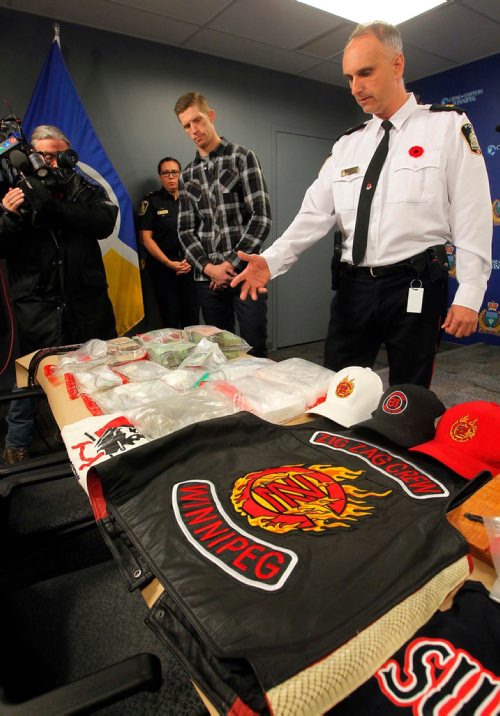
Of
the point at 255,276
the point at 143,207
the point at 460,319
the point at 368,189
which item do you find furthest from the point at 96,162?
the point at 460,319

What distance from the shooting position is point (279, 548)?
1.69 ft

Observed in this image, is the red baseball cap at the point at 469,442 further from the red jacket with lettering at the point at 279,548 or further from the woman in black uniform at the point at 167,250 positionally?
the woman in black uniform at the point at 167,250

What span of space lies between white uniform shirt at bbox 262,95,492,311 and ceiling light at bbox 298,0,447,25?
1929mm

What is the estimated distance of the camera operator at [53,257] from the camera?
168 cm

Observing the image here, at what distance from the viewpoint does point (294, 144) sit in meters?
4.00

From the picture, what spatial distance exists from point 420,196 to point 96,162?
241 cm

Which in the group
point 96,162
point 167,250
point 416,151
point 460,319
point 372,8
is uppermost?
point 372,8

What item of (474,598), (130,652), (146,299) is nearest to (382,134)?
(474,598)

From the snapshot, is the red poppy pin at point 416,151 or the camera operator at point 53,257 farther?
the camera operator at point 53,257

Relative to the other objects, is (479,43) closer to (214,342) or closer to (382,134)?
(382,134)

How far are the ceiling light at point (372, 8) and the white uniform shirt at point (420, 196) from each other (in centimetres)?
193

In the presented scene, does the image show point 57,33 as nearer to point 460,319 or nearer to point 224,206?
point 224,206

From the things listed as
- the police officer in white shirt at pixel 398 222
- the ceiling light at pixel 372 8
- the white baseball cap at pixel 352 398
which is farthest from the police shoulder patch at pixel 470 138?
the ceiling light at pixel 372 8

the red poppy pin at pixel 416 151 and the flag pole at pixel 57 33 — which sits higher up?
the flag pole at pixel 57 33
